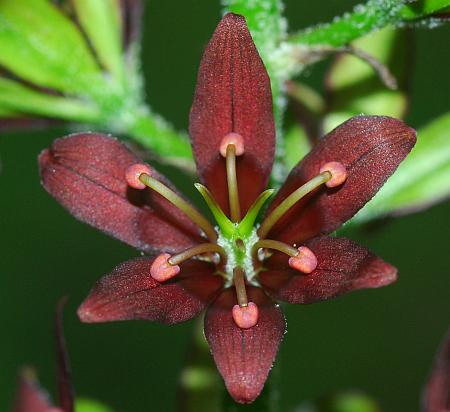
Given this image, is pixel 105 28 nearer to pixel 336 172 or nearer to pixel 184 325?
pixel 336 172

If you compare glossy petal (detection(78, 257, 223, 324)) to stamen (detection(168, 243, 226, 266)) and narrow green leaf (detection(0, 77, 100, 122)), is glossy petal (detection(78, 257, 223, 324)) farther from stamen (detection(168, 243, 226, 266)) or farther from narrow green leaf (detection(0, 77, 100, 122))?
narrow green leaf (detection(0, 77, 100, 122))

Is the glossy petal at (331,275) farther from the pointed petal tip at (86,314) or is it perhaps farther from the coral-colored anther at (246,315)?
the pointed petal tip at (86,314)

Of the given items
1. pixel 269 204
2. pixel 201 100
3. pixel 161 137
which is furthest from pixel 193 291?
pixel 161 137

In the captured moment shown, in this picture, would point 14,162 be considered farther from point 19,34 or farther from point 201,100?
point 201,100

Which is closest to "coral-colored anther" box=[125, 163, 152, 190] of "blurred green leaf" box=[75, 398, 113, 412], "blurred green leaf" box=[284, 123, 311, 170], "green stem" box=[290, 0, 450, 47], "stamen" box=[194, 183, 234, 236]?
"stamen" box=[194, 183, 234, 236]

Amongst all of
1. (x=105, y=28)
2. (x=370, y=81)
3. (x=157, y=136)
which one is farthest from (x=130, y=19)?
(x=370, y=81)
